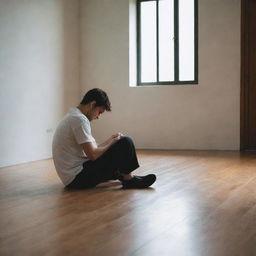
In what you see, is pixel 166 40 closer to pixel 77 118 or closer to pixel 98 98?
pixel 98 98

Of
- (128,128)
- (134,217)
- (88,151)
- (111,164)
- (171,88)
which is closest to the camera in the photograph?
(134,217)

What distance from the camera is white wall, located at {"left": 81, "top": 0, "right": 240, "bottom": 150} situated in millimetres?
6523

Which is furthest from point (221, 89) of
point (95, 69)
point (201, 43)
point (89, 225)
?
point (89, 225)

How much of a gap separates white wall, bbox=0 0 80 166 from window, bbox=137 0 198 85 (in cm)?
114

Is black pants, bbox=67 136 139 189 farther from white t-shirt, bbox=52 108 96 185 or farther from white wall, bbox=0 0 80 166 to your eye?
white wall, bbox=0 0 80 166

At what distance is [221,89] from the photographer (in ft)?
21.6

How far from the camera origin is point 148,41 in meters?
7.06

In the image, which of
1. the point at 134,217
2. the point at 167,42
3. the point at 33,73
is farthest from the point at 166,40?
the point at 134,217

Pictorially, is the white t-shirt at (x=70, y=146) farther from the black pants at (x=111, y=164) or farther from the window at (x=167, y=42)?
the window at (x=167, y=42)

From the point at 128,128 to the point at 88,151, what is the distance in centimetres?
387

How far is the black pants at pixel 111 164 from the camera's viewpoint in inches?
127

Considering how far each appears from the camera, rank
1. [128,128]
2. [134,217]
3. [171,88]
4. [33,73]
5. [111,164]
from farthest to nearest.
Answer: [128,128]
[171,88]
[33,73]
[111,164]
[134,217]

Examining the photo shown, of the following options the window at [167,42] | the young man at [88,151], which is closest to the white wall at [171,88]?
the window at [167,42]

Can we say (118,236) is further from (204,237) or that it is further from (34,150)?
(34,150)
